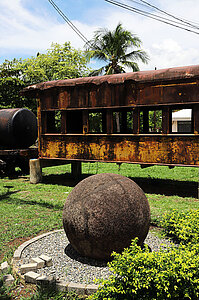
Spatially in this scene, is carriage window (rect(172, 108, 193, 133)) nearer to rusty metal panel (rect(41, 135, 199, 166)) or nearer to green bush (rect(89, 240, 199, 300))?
rusty metal panel (rect(41, 135, 199, 166))

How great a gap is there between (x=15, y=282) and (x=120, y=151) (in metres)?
6.98

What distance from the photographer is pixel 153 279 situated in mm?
3586

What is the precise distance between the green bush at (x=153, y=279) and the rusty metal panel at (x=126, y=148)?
6.21 metres

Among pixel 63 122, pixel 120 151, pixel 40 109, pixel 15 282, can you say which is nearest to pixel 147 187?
pixel 120 151

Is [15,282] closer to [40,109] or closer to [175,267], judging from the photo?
[175,267]

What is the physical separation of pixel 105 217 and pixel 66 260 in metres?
1.11

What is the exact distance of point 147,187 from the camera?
38.8 ft

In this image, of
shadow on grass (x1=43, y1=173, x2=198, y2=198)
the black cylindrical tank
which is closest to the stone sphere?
shadow on grass (x1=43, y1=173, x2=198, y2=198)

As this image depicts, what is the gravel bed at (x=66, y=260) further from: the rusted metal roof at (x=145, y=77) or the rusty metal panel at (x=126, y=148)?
the rusted metal roof at (x=145, y=77)

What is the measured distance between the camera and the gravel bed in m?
4.47

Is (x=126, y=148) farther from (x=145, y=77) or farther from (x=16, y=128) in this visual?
(x=16, y=128)

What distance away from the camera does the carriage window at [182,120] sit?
26.8 metres

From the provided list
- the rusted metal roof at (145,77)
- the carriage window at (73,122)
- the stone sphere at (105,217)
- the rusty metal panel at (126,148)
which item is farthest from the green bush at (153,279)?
the carriage window at (73,122)

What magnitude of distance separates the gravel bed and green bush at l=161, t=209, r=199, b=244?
0.33 m
